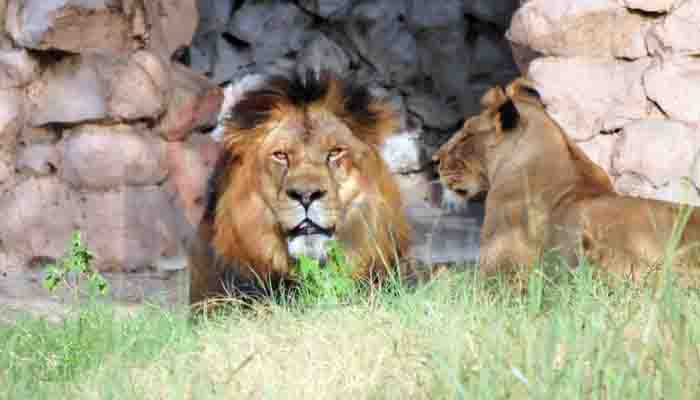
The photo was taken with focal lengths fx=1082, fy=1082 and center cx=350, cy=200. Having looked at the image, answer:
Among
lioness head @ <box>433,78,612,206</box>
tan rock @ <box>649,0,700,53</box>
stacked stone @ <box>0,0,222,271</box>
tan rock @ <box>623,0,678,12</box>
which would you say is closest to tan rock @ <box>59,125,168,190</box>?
stacked stone @ <box>0,0,222,271</box>

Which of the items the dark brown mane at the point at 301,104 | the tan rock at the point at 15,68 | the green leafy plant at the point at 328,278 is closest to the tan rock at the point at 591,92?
the dark brown mane at the point at 301,104

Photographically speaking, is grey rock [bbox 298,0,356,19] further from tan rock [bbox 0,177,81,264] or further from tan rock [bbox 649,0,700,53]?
tan rock [bbox 649,0,700,53]

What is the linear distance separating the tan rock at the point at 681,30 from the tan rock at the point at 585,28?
0.10 m

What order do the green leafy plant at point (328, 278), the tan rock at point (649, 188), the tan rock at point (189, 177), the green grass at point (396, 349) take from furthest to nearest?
the tan rock at point (189, 177)
the tan rock at point (649, 188)
the green leafy plant at point (328, 278)
the green grass at point (396, 349)

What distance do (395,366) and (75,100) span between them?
3.61 m

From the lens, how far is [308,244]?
4.45m

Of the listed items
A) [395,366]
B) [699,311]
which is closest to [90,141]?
[395,366]

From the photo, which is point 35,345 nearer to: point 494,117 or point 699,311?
point 494,117

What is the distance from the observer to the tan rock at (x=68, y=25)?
591cm

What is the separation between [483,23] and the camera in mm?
8656

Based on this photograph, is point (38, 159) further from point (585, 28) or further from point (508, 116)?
point (585, 28)

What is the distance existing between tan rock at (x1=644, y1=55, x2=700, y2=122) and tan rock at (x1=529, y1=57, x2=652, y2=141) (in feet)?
0.27

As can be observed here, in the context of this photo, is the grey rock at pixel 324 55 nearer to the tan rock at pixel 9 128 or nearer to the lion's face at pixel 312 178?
the tan rock at pixel 9 128

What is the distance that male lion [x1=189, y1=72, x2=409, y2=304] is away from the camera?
4453 millimetres
